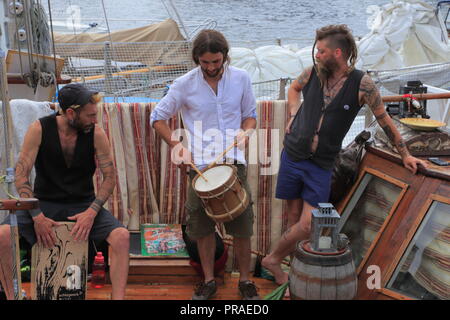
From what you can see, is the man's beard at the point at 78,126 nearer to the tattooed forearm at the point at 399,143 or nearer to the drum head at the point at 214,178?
the drum head at the point at 214,178

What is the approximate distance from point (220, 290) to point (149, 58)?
24.2 ft

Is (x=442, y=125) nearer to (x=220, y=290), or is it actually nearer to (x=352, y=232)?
(x=352, y=232)

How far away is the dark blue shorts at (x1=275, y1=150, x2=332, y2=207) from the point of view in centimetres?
409

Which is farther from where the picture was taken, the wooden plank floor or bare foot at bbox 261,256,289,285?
bare foot at bbox 261,256,289,285

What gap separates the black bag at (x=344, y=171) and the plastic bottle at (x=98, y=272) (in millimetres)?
1675

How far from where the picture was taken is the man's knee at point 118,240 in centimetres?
388

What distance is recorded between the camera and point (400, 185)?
157 inches

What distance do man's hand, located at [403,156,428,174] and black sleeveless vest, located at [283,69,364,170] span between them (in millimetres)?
428

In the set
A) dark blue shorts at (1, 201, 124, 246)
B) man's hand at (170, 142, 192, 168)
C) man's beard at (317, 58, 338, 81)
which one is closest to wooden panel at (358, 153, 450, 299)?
man's beard at (317, 58, 338, 81)

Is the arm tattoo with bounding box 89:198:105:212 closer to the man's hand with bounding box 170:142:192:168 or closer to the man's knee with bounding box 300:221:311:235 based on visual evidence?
the man's hand with bounding box 170:142:192:168

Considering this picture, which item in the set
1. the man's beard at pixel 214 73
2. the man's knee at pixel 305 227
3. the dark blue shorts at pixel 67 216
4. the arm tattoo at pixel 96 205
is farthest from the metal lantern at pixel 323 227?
the arm tattoo at pixel 96 205
